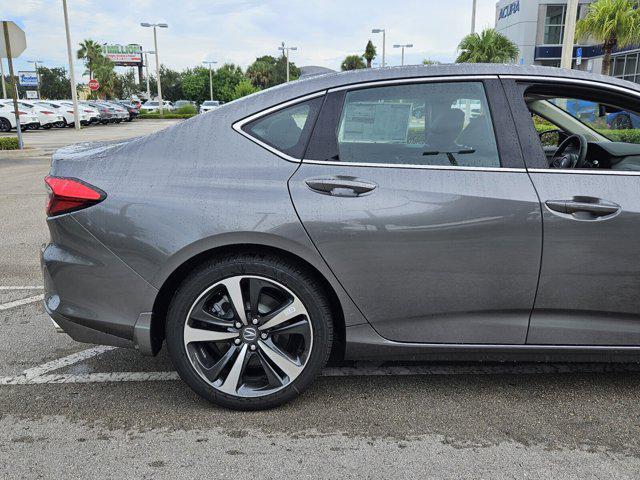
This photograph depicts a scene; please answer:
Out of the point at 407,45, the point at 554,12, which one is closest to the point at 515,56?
the point at 554,12

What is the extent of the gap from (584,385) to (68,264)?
2.71 metres

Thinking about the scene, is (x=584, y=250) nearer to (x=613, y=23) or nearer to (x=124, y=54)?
(x=613, y=23)

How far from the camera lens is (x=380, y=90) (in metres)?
2.79

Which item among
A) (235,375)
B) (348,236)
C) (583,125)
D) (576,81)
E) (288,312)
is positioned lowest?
(235,375)

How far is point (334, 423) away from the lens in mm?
2750

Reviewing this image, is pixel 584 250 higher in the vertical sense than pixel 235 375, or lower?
higher

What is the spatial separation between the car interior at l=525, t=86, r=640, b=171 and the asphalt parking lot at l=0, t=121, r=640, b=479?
3.87 feet

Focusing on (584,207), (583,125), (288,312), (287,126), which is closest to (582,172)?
(584,207)

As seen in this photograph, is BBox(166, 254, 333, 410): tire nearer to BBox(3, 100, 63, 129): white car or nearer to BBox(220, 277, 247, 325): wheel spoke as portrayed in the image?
BBox(220, 277, 247, 325): wheel spoke

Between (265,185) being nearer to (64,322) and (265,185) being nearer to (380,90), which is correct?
(380,90)

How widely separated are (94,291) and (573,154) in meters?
2.76

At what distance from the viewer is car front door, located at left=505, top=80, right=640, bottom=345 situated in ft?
8.57

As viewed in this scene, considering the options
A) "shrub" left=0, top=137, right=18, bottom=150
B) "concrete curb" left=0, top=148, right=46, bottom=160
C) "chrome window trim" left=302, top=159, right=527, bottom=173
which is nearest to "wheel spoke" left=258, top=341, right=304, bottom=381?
"chrome window trim" left=302, top=159, right=527, bottom=173

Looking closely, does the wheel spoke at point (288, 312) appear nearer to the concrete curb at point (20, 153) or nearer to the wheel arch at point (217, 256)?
the wheel arch at point (217, 256)
